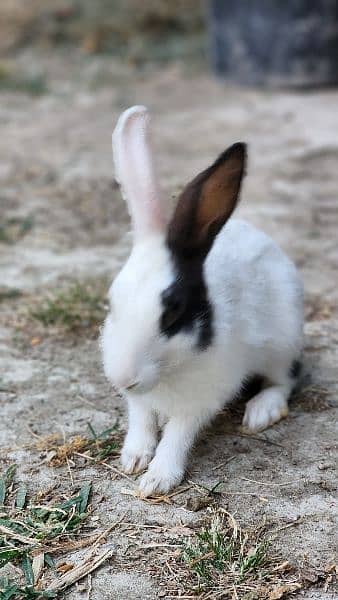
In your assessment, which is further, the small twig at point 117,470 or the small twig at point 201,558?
the small twig at point 117,470

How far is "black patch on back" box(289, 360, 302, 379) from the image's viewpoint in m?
3.14

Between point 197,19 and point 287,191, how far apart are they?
190 inches

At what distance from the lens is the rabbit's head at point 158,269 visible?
2342mm

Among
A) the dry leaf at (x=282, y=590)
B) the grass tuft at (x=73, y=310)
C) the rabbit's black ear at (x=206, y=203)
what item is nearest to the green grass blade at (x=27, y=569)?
the dry leaf at (x=282, y=590)

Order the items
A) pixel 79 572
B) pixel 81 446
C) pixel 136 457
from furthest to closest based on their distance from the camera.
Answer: pixel 81 446 < pixel 136 457 < pixel 79 572

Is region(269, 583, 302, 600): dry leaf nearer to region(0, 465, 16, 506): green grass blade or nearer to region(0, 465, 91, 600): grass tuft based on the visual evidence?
region(0, 465, 91, 600): grass tuft

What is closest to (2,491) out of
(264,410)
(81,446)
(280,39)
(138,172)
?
(81,446)

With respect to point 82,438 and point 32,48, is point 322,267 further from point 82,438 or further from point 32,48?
point 32,48

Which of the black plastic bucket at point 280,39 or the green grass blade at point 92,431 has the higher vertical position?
the green grass blade at point 92,431

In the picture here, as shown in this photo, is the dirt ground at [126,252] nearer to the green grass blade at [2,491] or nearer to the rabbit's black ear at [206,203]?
the green grass blade at [2,491]

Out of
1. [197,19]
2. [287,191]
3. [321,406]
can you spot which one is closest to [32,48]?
[197,19]

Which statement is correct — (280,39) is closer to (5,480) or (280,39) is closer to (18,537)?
(5,480)

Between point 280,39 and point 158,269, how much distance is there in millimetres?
5672

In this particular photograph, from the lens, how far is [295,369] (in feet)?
10.4
